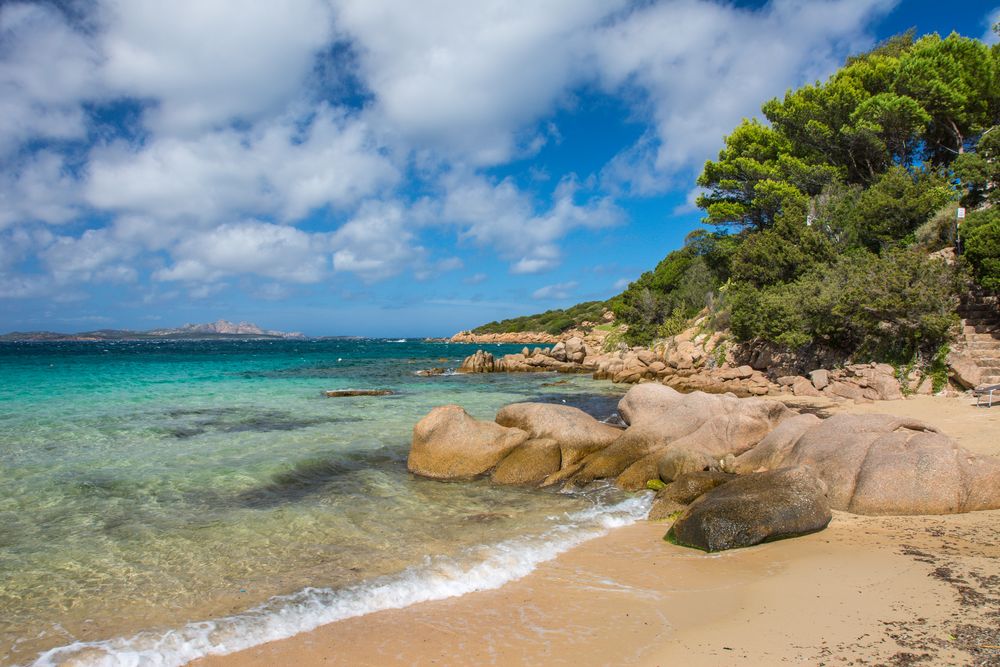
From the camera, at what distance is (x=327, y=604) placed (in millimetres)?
6191

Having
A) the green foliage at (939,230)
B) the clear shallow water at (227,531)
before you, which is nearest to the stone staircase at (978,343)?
the green foliage at (939,230)

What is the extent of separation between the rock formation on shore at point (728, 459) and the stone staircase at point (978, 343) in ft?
26.4

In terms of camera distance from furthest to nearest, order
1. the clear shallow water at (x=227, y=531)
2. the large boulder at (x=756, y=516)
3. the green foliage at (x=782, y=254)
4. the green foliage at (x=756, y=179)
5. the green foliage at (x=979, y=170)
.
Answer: the green foliage at (x=756, y=179) < the green foliage at (x=782, y=254) < the green foliage at (x=979, y=170) < the large boulder at (x=756, y=516) < the clear shallow water at (x=227, y=531)

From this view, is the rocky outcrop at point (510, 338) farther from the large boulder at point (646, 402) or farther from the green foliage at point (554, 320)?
the large boulder at point (646, 402)

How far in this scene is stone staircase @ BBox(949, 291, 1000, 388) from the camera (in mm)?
16125

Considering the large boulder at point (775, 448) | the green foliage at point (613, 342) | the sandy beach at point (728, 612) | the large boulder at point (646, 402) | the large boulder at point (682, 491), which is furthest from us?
the green foliage at point (613, 342)

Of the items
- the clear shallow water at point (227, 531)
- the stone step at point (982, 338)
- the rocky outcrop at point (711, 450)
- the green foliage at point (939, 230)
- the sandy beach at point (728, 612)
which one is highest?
the green foliage at point (939, 230)

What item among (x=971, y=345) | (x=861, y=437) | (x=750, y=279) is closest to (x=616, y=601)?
(x=861, y=437)

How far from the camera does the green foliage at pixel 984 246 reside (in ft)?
57.8

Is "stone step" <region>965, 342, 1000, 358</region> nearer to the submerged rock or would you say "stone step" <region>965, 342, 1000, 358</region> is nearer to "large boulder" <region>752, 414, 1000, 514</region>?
"large boulder" <region>752, 414, 1000, 514</region>

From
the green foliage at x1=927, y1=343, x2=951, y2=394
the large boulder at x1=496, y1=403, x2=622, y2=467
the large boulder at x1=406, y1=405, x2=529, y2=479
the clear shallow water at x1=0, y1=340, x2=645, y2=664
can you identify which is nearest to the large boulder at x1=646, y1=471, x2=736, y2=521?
the clear shallow water at x1=0, y1=340, x2=645, y2=664

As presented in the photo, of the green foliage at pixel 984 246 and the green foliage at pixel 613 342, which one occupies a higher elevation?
the green foliage at pixel 984 246

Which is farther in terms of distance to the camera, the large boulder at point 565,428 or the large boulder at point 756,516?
→ the large boulder at point 565,428

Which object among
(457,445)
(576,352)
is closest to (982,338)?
(457,445)
